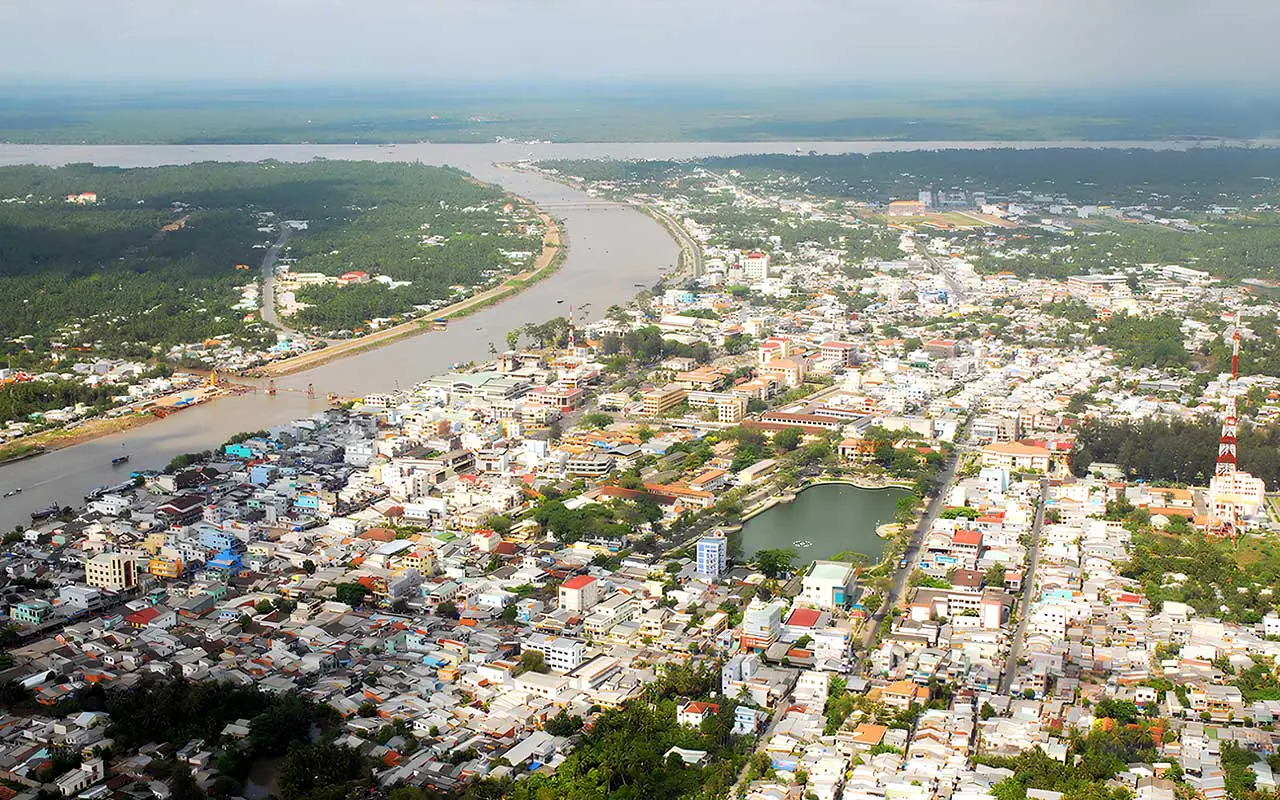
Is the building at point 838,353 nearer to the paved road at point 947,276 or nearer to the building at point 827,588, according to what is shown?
the paved road at point 947,276

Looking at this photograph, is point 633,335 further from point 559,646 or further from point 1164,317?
point 559,646

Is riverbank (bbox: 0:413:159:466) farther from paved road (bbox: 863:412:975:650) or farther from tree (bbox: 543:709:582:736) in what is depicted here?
paved road (bbox: 863:412:975:650)

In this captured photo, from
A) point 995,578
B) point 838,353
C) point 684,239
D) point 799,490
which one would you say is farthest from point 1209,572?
point 684,239

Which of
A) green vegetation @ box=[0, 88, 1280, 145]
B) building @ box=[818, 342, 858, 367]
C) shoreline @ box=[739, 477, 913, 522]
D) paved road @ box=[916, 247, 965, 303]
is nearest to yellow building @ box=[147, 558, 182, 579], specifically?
shoreline @ box=[739, 477, 913, 522]

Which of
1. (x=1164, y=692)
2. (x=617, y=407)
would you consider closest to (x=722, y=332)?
(x=617, y=407)

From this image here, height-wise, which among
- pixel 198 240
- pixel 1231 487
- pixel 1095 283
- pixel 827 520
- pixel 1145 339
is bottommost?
pixel 827 520

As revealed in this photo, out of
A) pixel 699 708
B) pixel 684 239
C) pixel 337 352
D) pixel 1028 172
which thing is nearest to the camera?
pixel 699 708

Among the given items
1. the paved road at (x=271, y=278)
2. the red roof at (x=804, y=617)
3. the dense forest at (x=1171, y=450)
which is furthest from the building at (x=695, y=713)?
the paved road at (x=271, y=278)

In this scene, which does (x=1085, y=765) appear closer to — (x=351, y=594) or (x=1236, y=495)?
(x=351, y=594)
